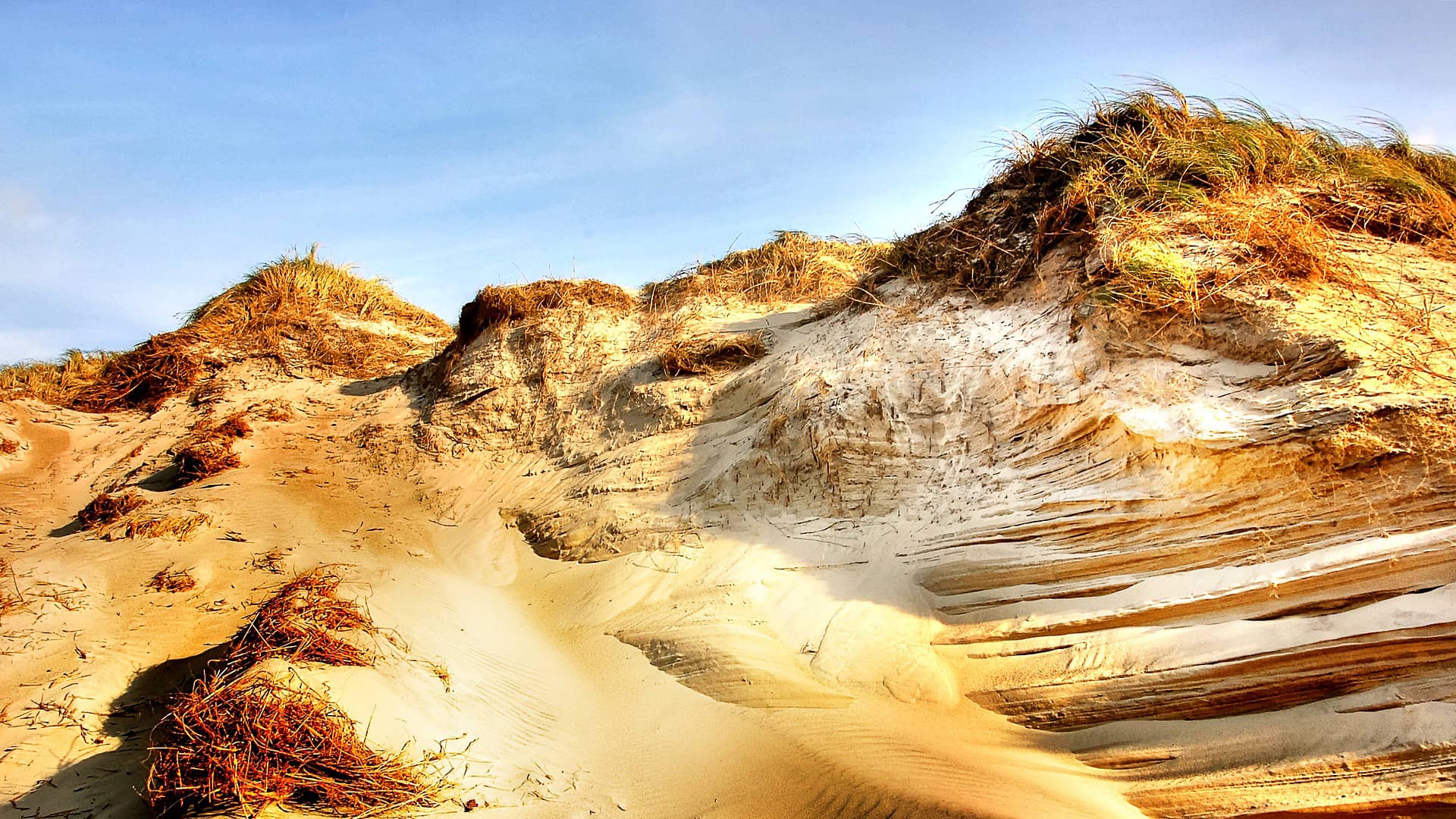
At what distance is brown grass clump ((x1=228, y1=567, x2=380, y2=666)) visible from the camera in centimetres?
470

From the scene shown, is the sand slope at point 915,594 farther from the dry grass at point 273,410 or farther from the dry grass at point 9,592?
the dry grass at point 273,410

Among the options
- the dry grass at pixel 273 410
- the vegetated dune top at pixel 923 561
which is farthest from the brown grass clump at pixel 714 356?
the dry grass at pixel 273 410

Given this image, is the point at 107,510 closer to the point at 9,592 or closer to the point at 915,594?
the point at 9,592

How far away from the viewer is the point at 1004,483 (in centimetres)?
556

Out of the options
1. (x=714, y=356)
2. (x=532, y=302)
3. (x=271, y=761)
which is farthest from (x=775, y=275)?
(x=271, y=761)

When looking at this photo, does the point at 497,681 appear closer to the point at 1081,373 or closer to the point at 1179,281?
the point at 1081,373

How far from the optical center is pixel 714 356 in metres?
8.80

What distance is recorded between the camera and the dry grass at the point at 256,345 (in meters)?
11.9

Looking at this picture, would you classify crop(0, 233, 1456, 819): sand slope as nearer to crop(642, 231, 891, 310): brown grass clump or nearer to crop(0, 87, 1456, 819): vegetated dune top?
crop(0, 87, 1456, 819): vegetated dune top

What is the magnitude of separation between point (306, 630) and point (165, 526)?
407 cm

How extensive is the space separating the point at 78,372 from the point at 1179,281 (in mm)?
15081

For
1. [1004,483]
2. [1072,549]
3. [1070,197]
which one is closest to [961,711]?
[1072,549]

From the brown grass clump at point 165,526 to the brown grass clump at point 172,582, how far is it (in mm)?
858

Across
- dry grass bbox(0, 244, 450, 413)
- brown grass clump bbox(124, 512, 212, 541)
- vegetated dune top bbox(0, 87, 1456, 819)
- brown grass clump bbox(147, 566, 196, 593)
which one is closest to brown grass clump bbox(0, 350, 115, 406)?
dry grass bbox(0, 244, 450, 413)
